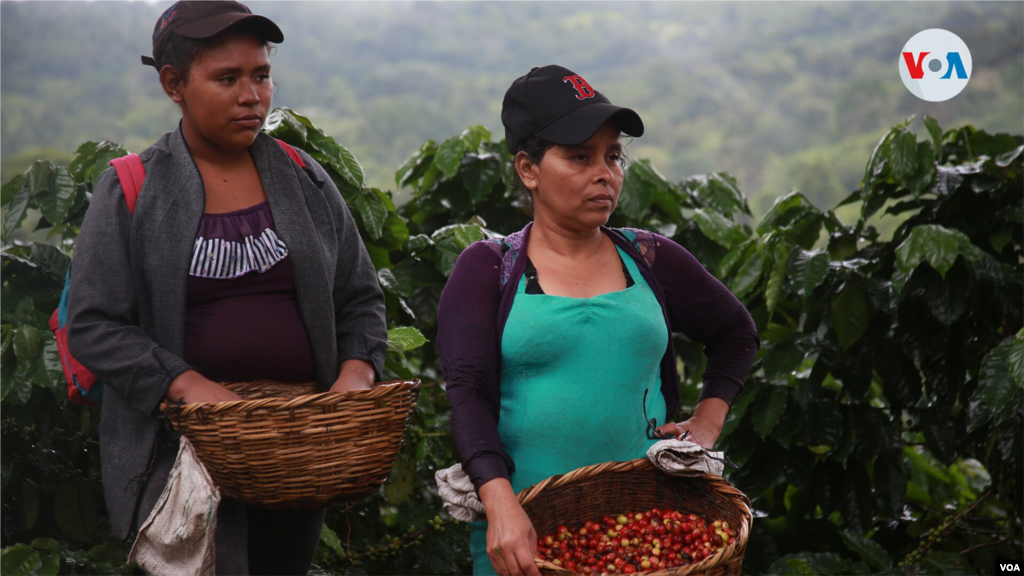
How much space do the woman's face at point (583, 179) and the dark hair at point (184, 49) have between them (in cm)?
57

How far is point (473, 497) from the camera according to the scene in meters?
1.47

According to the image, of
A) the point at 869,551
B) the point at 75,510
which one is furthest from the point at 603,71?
the point at 75,510

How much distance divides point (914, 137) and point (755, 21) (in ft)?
161

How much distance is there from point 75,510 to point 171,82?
1.25 meters

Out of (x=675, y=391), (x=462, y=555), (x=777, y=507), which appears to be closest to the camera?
(x=675, y=391)

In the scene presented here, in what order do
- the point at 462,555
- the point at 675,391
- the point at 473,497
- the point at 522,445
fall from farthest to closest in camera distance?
the point at 462,555
the point at 675,391
the point at 522,445
the point at 473,497

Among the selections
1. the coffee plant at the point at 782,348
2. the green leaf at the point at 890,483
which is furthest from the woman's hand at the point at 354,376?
the green leaf at the point at 890,483

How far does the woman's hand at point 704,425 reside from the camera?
5.53ft

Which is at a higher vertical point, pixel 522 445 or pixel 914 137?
pixel 914 137

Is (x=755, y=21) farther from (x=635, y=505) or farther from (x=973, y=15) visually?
(x=635, y=505)

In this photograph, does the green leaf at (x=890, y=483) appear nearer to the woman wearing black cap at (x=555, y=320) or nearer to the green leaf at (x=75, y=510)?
the woman wearing black cap at (x=555, y=320)

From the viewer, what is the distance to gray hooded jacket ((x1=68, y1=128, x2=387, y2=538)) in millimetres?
1434

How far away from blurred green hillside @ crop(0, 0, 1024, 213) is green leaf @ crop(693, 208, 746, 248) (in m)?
18.0

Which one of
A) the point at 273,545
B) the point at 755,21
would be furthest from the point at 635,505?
the point at 755,21
